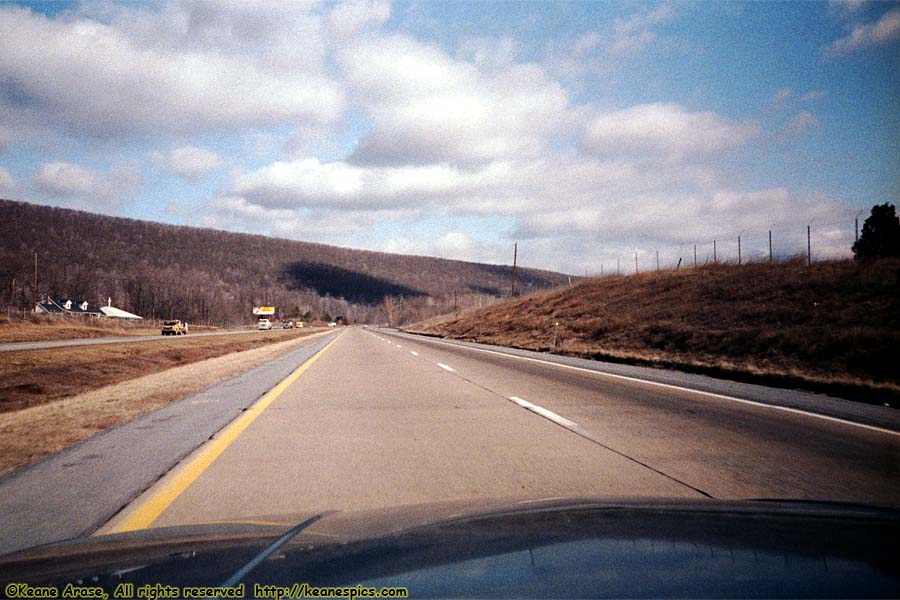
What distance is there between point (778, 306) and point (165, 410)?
Result: 23.2 meters

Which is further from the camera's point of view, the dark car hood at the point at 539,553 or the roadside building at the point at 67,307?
the roadside building at the point at 67,307

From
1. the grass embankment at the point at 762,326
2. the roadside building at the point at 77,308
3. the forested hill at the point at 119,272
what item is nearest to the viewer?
the grass embankment at the point at 762,326

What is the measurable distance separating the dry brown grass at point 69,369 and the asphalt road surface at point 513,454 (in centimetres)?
731

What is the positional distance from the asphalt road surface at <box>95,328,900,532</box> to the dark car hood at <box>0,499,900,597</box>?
1299 mm

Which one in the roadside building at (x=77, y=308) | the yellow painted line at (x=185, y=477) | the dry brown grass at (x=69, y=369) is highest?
the roadside building at (x=77, y=308)

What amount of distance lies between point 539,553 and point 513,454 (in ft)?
12.6

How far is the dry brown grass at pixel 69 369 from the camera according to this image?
45.8ft

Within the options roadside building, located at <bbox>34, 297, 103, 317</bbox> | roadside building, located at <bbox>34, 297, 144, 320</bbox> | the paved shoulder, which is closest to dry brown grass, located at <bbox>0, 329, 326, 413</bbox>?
the paved shoulder

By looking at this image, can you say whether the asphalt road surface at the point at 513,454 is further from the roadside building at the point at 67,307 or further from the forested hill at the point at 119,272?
the roadside building at the point at 67,307

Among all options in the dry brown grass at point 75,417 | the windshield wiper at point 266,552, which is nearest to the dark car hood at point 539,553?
the windshield wiper at point 266,552

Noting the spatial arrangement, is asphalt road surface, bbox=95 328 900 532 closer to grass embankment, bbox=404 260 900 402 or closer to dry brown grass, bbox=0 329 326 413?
grass embankment, bbox=404 260 900 402

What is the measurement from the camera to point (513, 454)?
6199 mm

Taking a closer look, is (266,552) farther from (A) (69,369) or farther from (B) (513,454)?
(A) (69,369)

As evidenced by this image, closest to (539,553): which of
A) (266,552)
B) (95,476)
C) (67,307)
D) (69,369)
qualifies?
(266,552)
